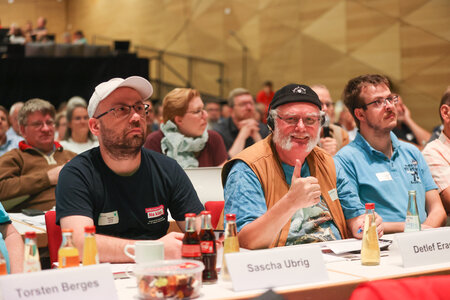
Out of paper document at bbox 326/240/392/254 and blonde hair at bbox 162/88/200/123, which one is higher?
blonde hair at bbox 162/88/200/123

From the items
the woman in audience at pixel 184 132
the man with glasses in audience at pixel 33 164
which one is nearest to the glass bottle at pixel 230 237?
the man with glasses in audience at pixel 33 164

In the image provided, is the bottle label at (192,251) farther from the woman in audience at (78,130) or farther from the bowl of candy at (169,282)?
the woman in audience at (78,130)

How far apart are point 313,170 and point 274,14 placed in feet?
32.7

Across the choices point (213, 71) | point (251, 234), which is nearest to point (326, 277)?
point (251, 234)

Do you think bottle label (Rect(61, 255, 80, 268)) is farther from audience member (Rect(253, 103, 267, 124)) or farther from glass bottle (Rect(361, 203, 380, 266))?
audience member (Rect(253, 103, 267, 124))

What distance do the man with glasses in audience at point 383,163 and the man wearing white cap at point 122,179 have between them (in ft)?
3.30

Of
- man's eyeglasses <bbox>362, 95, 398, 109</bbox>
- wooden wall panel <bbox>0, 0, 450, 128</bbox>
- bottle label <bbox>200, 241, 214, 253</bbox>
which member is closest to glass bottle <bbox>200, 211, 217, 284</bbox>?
bottle label <bbox>200, 241, 214, 253</bbox>

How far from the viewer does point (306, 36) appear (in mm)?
11461

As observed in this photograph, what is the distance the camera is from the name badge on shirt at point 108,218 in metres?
2.49

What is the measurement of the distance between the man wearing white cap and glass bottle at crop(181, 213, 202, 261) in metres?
0.68

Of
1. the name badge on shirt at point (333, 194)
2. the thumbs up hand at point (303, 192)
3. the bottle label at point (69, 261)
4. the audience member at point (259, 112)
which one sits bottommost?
the bottle label at point (69, 261)

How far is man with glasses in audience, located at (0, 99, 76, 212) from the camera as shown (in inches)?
158

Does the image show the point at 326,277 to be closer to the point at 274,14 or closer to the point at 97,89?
the point at 97,89

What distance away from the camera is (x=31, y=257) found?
1660 millimetres
